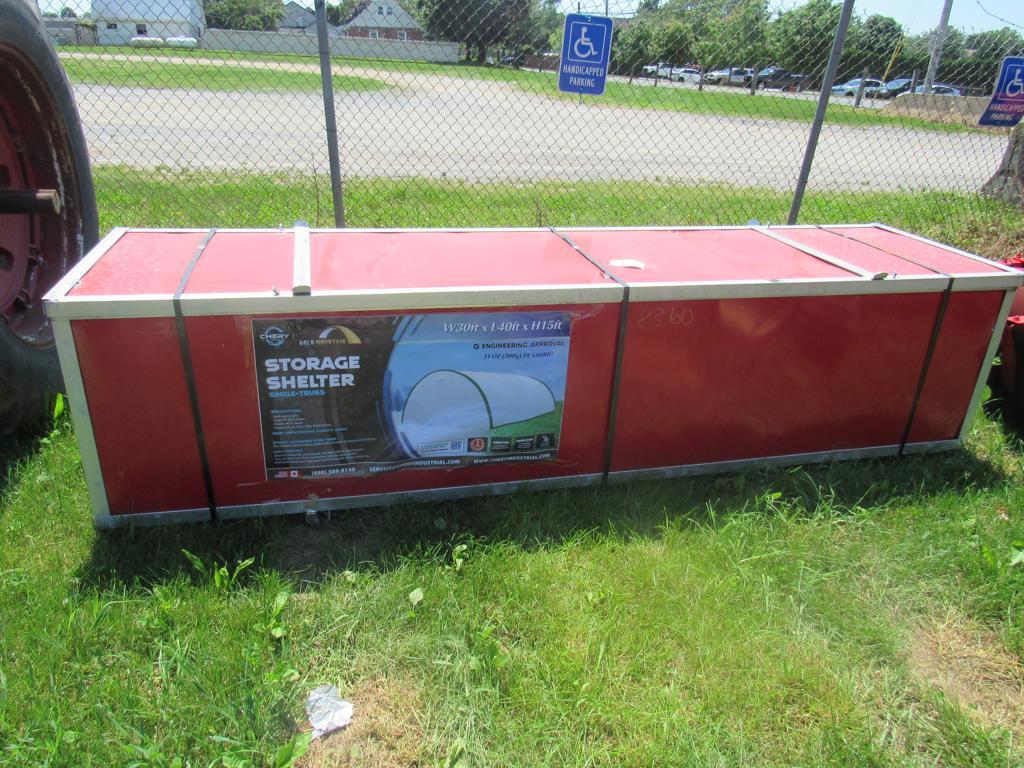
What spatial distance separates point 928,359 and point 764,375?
84 centimetres

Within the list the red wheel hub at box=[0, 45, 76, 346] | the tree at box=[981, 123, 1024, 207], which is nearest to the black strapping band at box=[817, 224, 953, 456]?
the red wheel hub at box=[0, 45, 76, 346]

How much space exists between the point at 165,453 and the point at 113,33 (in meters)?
7.49

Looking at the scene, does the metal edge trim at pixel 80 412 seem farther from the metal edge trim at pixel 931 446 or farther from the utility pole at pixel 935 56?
the utility pole at pixel 935 56

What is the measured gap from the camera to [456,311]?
2.58 metres

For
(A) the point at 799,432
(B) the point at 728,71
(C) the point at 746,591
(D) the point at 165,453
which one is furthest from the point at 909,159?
(D) the point at 165,453

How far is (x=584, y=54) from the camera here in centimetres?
428

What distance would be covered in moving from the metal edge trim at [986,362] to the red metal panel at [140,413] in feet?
11.4

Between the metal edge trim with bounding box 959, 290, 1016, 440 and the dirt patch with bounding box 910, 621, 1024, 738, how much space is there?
4.33 ft

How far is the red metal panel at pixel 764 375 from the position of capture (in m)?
2.87

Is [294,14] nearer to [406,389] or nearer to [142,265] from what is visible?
[142,265]

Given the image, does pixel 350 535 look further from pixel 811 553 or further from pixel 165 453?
pixel 811 553

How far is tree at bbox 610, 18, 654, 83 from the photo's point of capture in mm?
6696

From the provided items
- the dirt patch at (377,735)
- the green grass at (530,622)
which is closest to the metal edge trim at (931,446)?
the green grass at (530,622)

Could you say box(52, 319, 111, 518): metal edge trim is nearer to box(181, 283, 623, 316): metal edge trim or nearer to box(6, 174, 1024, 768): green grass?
box(6, 174, 1024, 768): green grass
